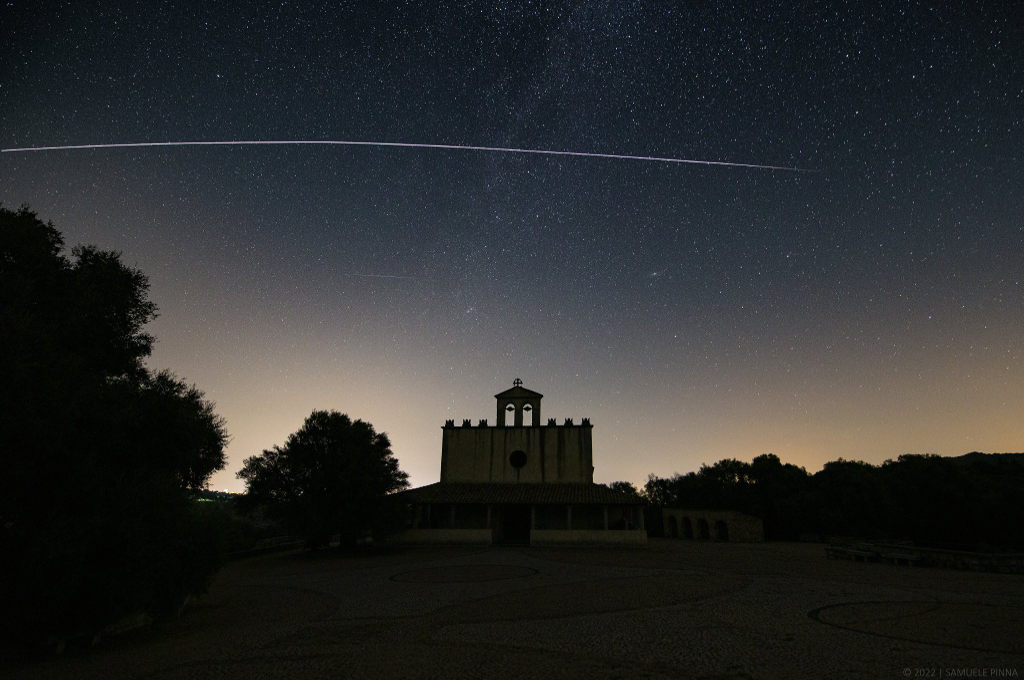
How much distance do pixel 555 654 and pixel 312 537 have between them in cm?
2262

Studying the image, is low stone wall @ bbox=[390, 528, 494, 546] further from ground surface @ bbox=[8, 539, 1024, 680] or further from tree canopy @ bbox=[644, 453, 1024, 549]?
tree canopy @ bbox=[644, 453, 1024, 549]

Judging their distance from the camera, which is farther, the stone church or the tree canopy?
the tree canopy

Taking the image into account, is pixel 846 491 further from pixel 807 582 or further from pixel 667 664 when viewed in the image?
pixel 667 664

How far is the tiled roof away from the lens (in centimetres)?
3288

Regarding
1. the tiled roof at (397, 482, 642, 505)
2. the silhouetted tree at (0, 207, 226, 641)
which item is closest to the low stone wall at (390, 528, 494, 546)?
the tiled roof at (397, 482, 642, 505)

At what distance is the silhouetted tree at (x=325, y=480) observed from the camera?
27188mm

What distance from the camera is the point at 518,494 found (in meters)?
34.9

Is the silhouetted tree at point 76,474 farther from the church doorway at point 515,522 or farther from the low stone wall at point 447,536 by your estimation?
the church doorway at point 515,522

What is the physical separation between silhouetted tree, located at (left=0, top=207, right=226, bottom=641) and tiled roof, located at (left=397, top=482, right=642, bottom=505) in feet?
64.0

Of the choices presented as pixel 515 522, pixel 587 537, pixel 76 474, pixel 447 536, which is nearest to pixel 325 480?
pixel 447 536

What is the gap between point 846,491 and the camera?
157ft

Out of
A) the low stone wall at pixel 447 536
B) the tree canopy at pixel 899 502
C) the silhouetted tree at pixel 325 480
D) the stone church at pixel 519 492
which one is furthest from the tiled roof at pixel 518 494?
the tree canopy at pixel 899 502

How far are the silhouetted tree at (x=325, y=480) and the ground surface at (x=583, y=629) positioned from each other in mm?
8686

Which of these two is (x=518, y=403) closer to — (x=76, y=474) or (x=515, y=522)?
(x=515, y=522)
